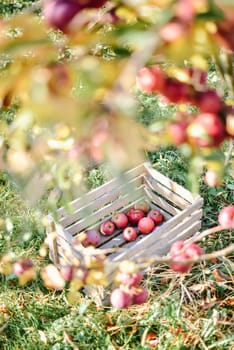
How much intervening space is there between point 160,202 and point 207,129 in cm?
208

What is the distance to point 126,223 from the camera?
2869 mm

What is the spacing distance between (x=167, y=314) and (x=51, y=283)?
2.29 feet

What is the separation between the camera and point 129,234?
2750 mm

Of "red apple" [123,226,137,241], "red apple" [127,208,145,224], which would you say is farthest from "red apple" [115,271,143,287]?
"red apple" [127,208,145,224]

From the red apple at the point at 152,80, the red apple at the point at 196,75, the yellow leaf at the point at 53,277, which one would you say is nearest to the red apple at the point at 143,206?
the yellow leaf at the point at 53,277

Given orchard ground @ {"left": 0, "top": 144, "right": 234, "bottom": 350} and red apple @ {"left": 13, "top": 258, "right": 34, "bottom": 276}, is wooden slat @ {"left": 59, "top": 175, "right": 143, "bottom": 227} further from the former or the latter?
red apple @ {"left": 13, "top": 258, "right": 34, "bottom": 276}

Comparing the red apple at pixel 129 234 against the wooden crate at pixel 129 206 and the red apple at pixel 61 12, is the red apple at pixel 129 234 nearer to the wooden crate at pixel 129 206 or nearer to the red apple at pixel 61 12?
the wooden crate at pixel 129 206

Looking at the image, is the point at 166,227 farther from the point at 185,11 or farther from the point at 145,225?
the point at 185,11

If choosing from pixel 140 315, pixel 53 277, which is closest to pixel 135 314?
pixel 140 315

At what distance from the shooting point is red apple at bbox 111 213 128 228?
284 cm

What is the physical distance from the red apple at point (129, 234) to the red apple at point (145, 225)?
0.04m

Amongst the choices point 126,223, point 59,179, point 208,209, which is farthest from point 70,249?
point 59,179

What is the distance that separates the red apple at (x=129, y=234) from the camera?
2.75 metres

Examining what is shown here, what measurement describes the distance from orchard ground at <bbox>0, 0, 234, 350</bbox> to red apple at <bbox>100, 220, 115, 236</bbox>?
29 cm
